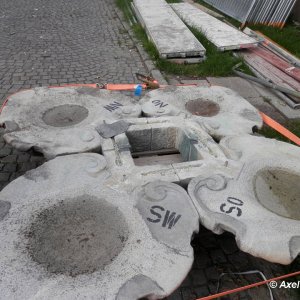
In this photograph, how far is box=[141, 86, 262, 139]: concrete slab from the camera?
3.84 meters

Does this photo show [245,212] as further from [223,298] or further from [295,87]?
[295,87]

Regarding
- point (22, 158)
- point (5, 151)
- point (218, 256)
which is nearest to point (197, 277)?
point (218, 256)

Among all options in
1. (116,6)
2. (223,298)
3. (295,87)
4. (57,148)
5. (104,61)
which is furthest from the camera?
(116,6)

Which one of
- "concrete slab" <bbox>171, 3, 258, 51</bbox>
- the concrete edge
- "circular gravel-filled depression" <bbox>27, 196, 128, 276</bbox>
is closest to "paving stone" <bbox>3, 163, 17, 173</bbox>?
"circular gravel-filled depression" <bbox>27, 196, 128, 276</bbox>

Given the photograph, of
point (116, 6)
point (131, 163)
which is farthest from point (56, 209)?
point (116, 6)

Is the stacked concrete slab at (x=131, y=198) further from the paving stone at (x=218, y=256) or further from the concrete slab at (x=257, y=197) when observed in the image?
the paving stone at (x=218, y=256)

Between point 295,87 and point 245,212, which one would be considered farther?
point 295,87

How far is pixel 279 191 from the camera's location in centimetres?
300

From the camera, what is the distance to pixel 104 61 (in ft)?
23.9

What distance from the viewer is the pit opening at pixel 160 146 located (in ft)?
11.6

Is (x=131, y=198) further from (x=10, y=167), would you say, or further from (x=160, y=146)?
(x=10, y=167)

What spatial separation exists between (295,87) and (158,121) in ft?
12.5

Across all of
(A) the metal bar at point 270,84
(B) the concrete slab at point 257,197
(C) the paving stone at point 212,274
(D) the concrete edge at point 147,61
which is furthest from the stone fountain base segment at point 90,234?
(A) the metal bar at point 270,84

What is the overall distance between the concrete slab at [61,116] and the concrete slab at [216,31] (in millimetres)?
4172
